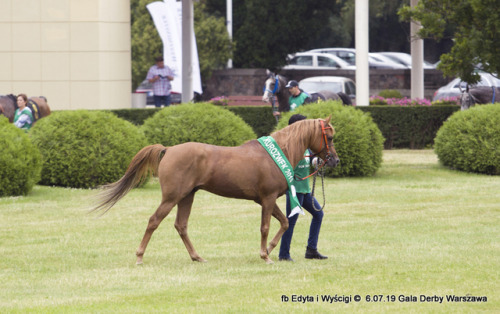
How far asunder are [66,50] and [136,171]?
13862mm

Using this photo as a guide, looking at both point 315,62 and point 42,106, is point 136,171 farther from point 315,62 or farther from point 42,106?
point 315,62

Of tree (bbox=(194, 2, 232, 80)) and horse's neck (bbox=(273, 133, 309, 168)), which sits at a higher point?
tree (bbox=(194, 2, 232, 80))

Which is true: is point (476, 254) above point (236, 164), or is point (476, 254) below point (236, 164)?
below

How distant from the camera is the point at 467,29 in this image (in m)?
21.2

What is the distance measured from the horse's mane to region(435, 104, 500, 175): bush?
10.2 m

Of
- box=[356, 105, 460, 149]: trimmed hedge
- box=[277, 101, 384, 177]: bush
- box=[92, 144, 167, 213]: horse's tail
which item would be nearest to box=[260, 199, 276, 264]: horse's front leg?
box=[92, 144, 167, 213]: horse's tail

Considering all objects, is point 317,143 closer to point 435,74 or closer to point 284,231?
point 284,231

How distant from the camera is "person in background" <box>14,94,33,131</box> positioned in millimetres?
19594

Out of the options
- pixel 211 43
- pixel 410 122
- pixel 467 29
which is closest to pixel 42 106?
pixel 410 122

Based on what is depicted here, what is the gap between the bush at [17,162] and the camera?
52.9 ft

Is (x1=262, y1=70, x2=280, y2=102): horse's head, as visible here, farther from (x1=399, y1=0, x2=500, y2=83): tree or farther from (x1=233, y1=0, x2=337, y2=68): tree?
(x1=233, y1=0, x2=337, y2=68): tree

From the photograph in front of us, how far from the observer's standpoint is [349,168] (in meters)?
19.1

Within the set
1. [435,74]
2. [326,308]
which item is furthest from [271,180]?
[435,74]

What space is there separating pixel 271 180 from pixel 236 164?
0.40 metres
